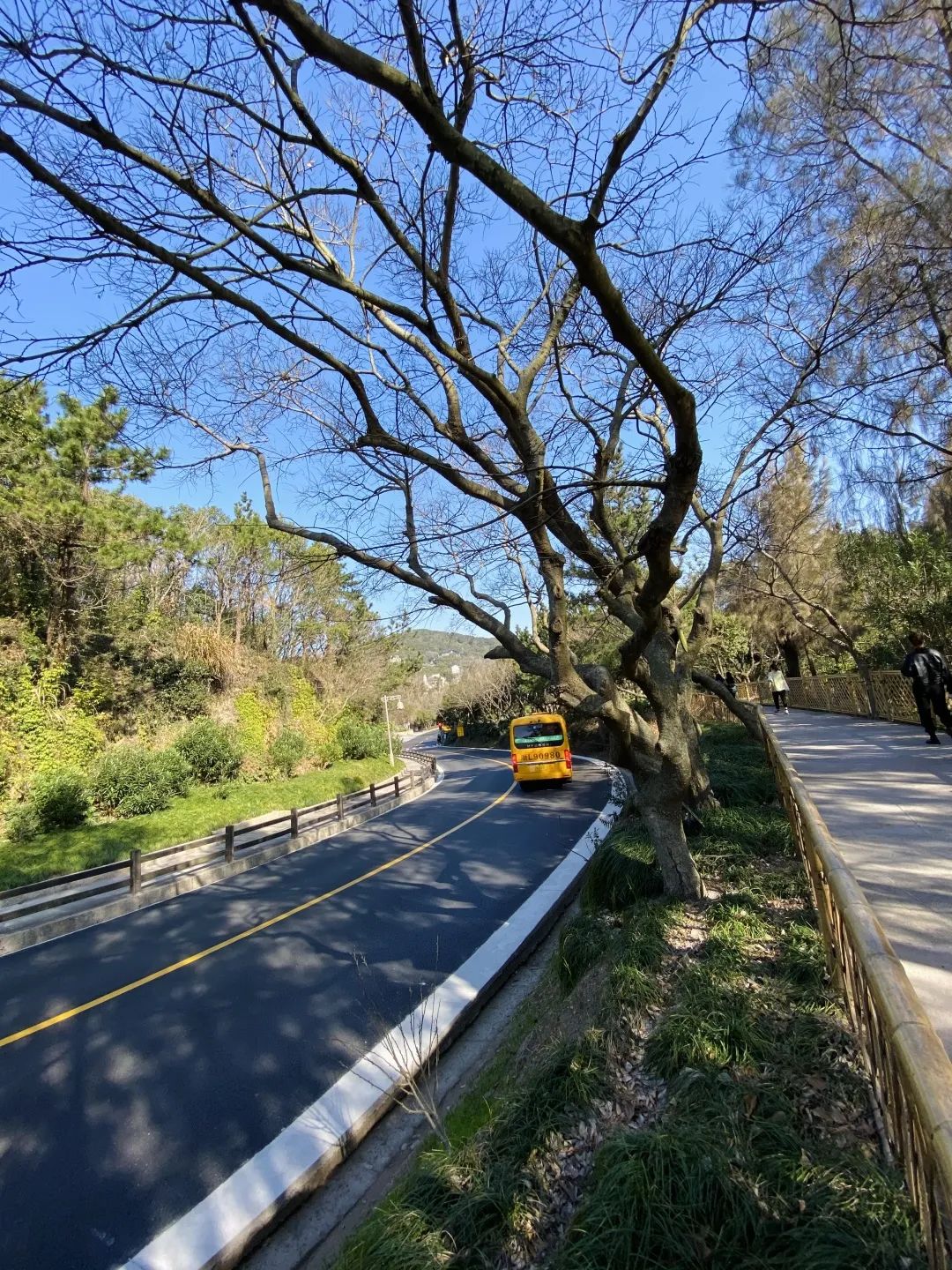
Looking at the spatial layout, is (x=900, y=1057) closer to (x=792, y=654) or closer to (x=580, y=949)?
(x=580, y=949)

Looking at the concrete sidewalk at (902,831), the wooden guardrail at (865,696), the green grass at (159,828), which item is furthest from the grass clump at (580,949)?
the wooden guardrail at (865,696)

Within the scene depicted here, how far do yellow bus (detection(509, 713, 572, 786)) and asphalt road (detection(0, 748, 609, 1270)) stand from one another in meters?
9.79

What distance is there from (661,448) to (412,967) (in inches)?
287

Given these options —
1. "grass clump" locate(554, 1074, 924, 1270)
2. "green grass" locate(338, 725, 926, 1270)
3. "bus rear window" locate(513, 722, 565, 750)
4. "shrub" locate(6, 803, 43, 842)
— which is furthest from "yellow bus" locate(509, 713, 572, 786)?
"grass clump" locate(554, 1074, 924, 1270)

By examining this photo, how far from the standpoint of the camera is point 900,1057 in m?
1.86

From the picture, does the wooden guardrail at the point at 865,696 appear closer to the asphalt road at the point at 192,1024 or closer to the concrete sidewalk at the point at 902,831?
the concrete sidewalk at the point at 902,831

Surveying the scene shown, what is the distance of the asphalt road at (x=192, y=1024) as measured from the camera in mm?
3795

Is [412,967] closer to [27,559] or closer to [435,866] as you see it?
[435,866]

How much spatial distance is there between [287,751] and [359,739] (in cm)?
642

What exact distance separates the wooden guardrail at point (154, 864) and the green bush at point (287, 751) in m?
4.84

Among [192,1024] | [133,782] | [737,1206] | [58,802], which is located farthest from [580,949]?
[133,782]

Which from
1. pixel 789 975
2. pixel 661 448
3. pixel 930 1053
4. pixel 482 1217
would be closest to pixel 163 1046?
pixel 482 1217

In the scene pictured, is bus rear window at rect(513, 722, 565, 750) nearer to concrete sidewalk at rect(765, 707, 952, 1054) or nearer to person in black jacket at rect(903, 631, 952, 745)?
concrete sidewalk at rect(765, 707, 952, 1054)

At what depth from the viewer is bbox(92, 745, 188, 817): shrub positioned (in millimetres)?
15562
